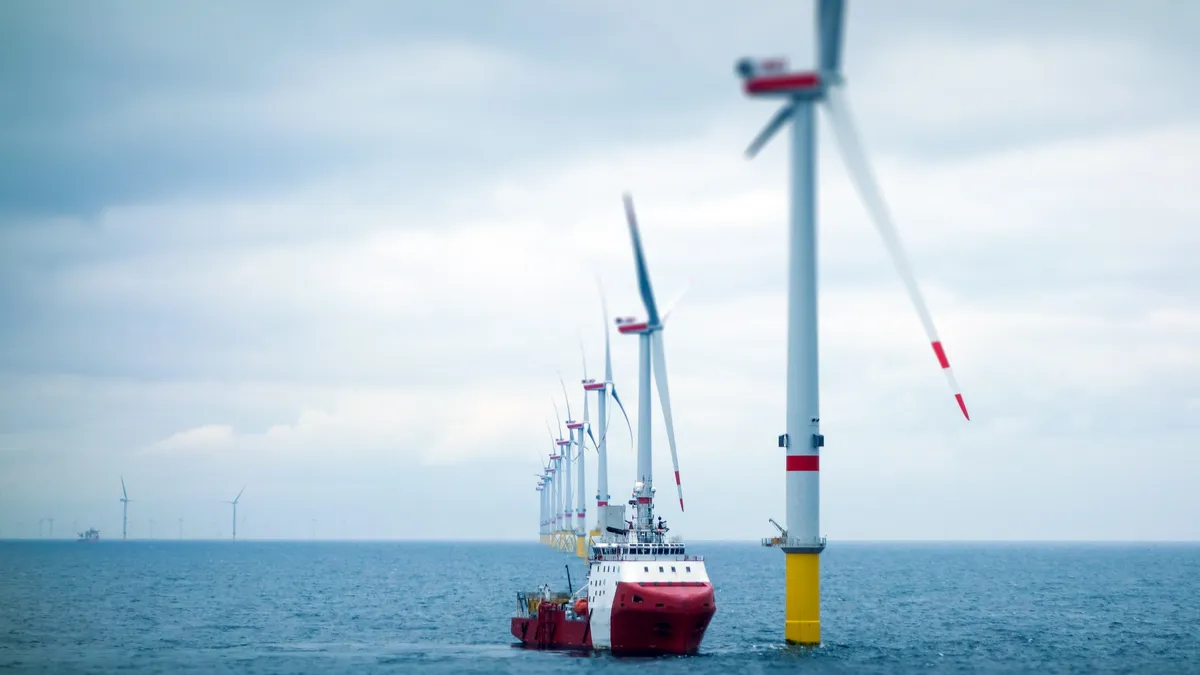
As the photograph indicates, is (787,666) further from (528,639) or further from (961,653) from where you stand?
(528,639)

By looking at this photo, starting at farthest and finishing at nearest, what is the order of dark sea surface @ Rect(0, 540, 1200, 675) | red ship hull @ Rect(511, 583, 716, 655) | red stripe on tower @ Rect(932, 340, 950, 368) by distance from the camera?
dark sea surface @ Rect(0, 540, 1200, 675), red ship hull @ Rect(511, 583, 716, 655), red stripe on tower @ Rect(932, 340, 950, 368)

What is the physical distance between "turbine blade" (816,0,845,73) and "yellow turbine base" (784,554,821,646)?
33.7m

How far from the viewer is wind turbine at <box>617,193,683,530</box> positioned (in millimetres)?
115375

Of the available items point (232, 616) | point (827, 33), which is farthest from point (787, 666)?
point (232, 616)

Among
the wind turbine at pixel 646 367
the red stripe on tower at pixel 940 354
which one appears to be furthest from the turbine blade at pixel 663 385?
the red stripe on tower at pixel 940 354

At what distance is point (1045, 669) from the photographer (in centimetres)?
9925

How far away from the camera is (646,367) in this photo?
127875 mm

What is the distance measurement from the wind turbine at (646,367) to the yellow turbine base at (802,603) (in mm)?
22766

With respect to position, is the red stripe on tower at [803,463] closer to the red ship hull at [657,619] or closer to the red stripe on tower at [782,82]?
the red ship hull at [657,619]

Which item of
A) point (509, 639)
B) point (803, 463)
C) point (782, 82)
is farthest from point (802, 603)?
point (509, 639)

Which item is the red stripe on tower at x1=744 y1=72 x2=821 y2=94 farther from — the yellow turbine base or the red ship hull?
the red ship hull

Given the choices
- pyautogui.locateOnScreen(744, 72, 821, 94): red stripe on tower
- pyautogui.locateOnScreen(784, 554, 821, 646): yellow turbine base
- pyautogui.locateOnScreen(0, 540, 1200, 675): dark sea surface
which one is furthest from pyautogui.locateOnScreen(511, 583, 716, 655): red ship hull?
pyautogui.locateOnScreen(744, 72, 821, 94): red stripe on tower

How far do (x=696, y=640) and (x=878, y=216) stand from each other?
40809 mm

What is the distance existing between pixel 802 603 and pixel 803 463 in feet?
35.3
